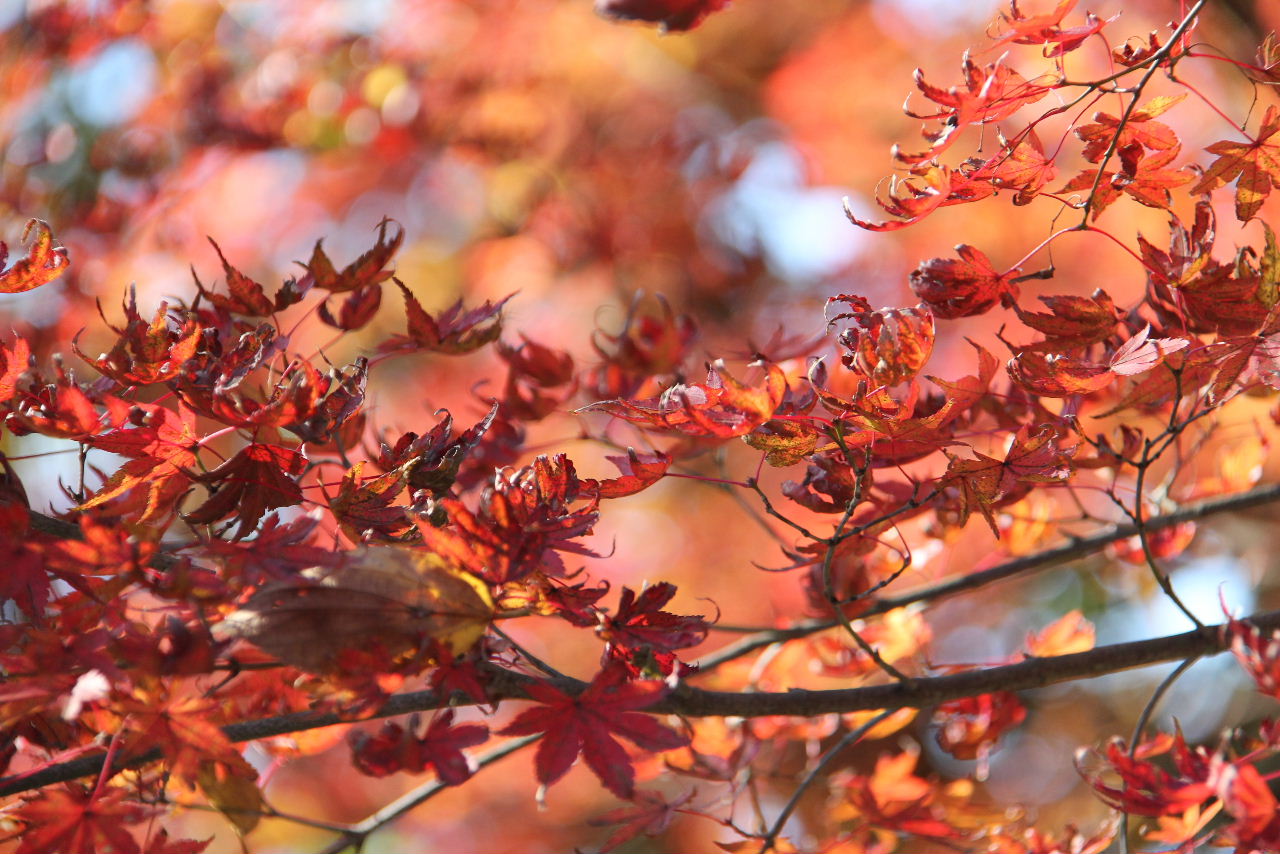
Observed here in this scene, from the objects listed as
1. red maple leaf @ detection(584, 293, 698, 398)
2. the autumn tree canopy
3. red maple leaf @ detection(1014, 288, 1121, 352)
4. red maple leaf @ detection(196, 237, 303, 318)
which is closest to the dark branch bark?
the autumn tree canopy

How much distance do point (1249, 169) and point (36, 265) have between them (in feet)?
3.00

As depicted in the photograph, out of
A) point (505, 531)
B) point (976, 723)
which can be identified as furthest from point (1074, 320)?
point (976, 723)

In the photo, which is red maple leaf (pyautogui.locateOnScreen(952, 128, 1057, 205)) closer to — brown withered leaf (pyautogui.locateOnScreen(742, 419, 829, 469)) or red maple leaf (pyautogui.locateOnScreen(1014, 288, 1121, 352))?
red maple leaf (pyautogui.locateOnScreen(1014, 288, 1121, 352))

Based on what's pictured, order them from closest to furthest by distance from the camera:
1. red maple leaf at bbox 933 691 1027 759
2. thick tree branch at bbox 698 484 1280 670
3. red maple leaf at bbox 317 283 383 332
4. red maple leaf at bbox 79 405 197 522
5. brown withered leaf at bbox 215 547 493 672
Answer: brown withered leaf at bbox 215 547 493 672 < red maple leaf at bbox 79 405 197 522 < red maple leaf at bbox 317 283 383 332 < thick tree branch at bbox 698 484 1280 670 < red maple leaf at bbox 933 691 1027 759

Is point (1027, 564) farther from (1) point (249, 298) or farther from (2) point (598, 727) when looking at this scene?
(1) point (249, 298)

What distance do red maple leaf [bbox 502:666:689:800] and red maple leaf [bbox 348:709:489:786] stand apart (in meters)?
0.03

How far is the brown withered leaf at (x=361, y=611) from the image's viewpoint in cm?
58

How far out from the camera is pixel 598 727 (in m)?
0.67

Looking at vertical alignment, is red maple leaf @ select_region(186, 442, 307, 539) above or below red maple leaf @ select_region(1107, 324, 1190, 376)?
below

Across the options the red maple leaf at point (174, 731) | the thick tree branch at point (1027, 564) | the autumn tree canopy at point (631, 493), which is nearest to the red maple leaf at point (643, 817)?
the autumn tree canopy at point (631, 493)

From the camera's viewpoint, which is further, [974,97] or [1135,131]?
[1135,131]

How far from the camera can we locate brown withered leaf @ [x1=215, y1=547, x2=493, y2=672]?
578 mm

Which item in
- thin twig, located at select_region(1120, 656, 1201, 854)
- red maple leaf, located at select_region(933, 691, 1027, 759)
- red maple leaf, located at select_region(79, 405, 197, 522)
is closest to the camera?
red maple leaf, located at select_region(79, 405, 197, 522)

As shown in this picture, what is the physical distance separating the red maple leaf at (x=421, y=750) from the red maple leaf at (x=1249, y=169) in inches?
25.9
